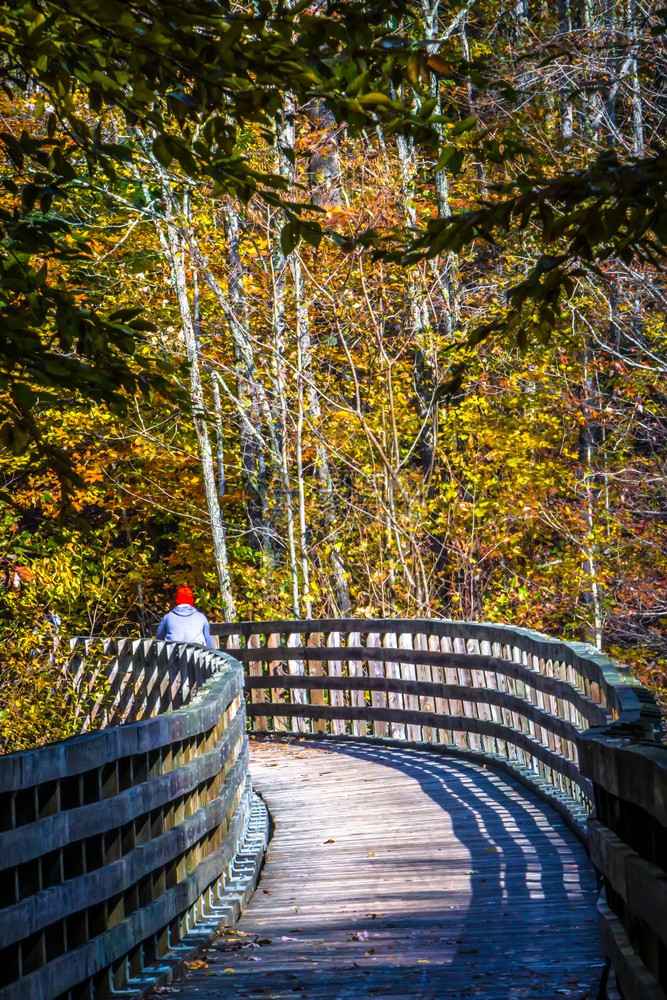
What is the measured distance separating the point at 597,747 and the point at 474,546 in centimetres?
1787

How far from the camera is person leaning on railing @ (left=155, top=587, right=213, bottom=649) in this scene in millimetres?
15562

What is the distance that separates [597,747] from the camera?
15.1 feet

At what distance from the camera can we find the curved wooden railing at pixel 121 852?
4.61m

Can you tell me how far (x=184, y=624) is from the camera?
51.2 feet

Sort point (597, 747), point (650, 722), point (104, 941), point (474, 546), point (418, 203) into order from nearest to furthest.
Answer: point (597, 747), point (104, 941), point (650, 722), point (474, 546), point (418, 203)

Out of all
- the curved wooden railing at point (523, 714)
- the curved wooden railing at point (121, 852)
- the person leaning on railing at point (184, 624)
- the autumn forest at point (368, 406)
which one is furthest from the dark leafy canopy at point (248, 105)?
the person leaning on railing at point (184, 624)

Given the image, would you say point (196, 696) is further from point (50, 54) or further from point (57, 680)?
point (57, 680)

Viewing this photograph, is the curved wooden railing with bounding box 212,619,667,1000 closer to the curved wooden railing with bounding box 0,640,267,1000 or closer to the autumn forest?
the curved wooden railing with bounding box 0,640,267,1000

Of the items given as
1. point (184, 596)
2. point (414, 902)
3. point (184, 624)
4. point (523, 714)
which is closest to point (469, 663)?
point (523, 714)

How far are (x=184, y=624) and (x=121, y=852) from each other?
9.89 m

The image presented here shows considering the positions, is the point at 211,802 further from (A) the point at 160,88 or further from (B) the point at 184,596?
(B) the point at 184,596

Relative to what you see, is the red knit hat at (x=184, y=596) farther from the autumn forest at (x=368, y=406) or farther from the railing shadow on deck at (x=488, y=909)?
the railing shadow on deck at (x=488, y=909)

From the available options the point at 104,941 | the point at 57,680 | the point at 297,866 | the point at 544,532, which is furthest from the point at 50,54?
the point at 544,532

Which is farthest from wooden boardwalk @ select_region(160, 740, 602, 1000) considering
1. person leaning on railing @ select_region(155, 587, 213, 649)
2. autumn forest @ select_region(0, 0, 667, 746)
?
autumn forest @ select_region(0, 0, 667, 746)
